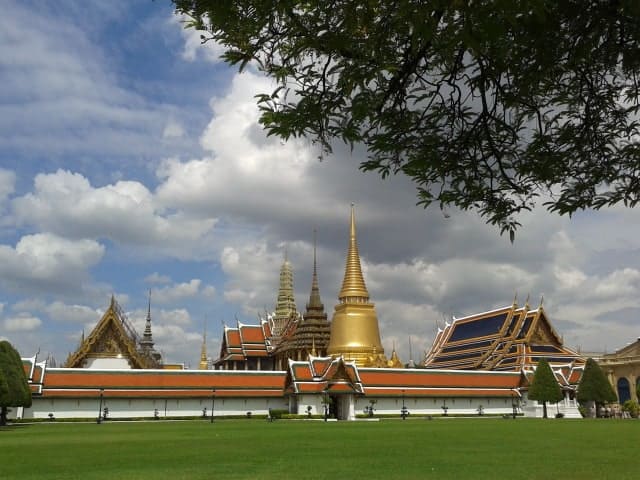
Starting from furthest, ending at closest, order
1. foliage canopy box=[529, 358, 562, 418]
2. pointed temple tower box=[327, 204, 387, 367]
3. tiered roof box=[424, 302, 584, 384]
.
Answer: pointed temple tower box=[327, 204, 387, 367] → tiered roof box=[424, 302, 584, 384] → foliage canopy box=[529, 358, 562, 418]

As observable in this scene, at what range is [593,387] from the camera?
48906 mm

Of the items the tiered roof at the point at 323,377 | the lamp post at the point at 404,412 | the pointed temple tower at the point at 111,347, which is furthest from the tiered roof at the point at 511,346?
the pointed temple tower at the point at 111,347

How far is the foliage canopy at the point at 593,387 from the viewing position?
160ft

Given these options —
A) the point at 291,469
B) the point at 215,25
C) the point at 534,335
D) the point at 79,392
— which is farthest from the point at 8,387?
the point at 534,335

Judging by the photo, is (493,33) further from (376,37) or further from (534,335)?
(534,335)

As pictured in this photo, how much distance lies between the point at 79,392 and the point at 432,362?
38.8m

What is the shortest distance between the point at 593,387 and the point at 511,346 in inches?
493

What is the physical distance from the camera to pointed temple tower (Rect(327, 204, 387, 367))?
206 ft

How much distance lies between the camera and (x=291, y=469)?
13.0 metres

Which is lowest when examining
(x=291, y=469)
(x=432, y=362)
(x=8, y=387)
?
(x=291, y=469)

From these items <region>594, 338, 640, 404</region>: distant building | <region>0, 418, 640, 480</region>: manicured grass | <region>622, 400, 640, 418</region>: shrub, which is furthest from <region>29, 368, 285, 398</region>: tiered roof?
<region>594, 338, 640, 404</region>: distant building

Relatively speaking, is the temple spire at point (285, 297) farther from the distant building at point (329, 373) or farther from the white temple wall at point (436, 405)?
the white temple wall at point (436, 405)

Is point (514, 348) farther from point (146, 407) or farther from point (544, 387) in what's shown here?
point (146, 407)

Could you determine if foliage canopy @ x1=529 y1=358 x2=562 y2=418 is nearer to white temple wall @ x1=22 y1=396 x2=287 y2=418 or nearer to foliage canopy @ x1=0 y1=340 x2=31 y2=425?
white temple wall @ x1=22 y1=396 x2=287 y2=418
